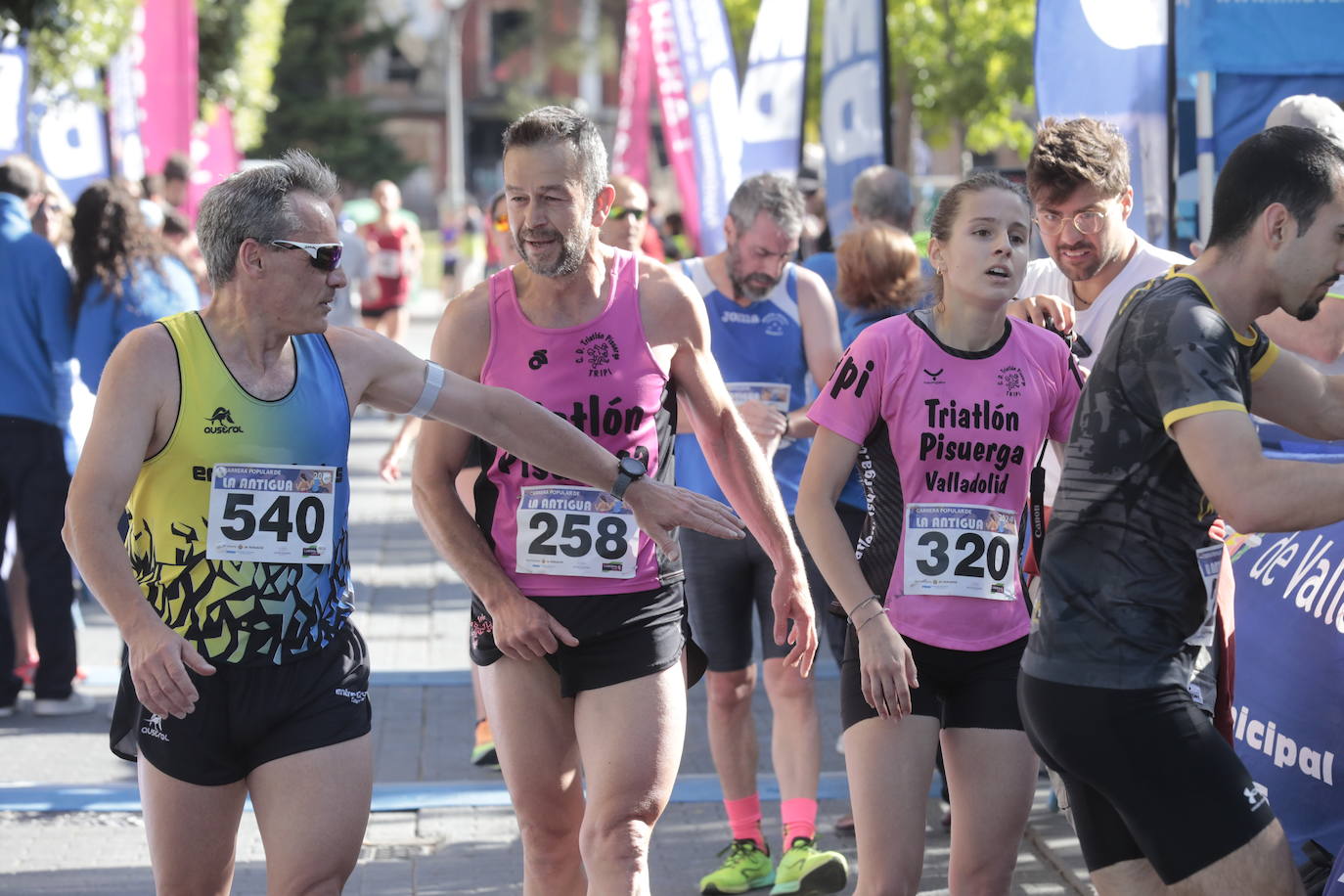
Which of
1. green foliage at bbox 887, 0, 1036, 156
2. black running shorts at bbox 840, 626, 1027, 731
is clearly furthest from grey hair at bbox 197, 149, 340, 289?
green foliage at bbox 887, 0, 1036, 156

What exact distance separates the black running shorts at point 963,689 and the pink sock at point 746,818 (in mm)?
1583

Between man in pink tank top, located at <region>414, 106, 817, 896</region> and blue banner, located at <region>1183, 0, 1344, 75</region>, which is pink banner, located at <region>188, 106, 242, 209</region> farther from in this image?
man in pink tank top, located at <region>414, 106, 817, 896</region>

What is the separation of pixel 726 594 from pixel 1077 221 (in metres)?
1.69

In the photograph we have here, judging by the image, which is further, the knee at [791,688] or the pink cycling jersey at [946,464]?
the knee at [791,688]

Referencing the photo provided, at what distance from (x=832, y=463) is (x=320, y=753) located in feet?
4.10

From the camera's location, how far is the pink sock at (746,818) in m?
5.27

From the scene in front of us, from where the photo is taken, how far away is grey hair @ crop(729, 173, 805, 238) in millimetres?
5582

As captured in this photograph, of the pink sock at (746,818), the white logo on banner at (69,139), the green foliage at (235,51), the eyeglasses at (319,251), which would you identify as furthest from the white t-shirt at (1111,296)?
the green foliage at (235,51)

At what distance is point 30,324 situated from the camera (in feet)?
23.8

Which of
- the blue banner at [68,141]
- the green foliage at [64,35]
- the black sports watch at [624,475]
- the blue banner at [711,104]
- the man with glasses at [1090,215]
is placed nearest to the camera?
the black sports watch at [624,475]

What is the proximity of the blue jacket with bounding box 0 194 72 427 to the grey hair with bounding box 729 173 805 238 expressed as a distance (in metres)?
3.16

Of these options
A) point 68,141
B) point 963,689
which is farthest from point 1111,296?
point 68,141

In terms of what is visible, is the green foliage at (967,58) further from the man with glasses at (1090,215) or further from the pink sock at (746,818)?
the man with glasses at (1090,215)

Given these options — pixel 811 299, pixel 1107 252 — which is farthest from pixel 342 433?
pixel 811 299
